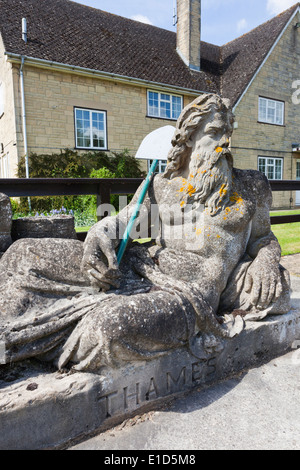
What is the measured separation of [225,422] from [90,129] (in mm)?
11280

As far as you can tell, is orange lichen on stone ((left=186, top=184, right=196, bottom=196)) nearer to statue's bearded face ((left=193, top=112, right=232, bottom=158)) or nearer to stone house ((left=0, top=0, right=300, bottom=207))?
statue's bearded face ((left=193, top=112, right=232, bottom=158))

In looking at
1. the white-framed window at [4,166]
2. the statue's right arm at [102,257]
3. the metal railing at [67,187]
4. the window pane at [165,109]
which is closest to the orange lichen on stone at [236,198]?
the statue's right arm at [102,257]

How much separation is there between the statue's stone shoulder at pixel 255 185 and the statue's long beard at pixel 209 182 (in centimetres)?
14

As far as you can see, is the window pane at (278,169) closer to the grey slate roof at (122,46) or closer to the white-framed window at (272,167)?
the white-framed window at (272,167)

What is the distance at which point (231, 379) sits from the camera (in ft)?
6.61

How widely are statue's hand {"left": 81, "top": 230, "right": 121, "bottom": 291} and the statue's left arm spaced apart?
0.87 metres

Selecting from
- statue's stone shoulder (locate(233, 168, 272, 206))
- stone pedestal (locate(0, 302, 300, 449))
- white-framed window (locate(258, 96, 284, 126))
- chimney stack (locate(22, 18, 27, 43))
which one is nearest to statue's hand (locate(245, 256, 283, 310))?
stone pedestal (locate(0, 302, 300, 449))

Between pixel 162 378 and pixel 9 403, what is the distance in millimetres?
760

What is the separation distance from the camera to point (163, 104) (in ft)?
42.8

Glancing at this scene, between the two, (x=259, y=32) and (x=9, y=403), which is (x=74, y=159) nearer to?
(x=9, y=403)

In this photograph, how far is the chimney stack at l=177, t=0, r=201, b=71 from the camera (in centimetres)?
1363

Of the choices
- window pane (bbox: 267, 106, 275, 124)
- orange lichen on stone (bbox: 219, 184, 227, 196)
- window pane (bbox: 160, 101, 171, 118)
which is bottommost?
orange lichen on stone (bbox: 219, 184, 227, 196)

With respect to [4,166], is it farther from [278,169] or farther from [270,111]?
[278,169]

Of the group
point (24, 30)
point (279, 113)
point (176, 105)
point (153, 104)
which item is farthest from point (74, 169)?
point (279, 113)
